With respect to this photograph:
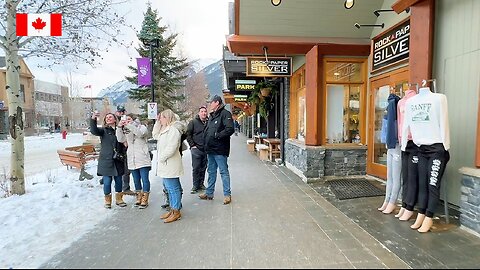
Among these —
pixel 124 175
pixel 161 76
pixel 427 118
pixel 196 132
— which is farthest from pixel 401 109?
pixel 161 76

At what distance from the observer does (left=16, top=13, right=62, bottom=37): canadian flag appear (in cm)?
559

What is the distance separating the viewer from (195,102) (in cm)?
3269

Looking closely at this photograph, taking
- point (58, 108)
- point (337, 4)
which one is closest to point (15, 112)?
point (337, 4)

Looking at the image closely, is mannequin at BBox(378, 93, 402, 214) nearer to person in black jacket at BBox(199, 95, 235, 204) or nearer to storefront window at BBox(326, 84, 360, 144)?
person in black jacket at BBox(199, 95, 235, 204)

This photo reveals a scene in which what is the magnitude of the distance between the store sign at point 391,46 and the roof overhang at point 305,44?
383mm

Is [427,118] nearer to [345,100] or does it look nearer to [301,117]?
[345,100]

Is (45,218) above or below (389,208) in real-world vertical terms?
below

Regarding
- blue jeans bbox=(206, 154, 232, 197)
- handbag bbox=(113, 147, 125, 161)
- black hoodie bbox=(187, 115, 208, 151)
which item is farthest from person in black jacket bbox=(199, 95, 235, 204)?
handbag bbox=(113, 147, 125, 161)

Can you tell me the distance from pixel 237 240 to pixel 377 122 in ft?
14.6

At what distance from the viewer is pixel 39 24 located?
18.8 ft

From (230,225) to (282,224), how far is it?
703 mm

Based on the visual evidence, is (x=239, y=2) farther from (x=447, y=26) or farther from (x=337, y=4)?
(x=447, y=26)

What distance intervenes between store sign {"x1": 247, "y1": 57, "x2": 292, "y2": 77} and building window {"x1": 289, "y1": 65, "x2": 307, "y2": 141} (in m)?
0.64

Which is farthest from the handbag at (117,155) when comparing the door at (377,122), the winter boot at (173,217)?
the door at (377,122)
